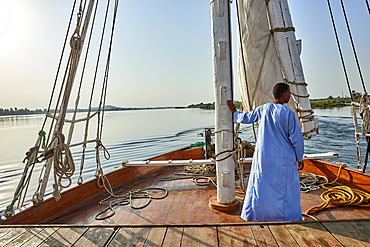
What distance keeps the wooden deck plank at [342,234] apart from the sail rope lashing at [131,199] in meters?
1.96

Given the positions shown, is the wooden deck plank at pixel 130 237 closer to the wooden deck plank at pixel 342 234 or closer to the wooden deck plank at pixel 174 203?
the wooden deck plank at pixel 174 203

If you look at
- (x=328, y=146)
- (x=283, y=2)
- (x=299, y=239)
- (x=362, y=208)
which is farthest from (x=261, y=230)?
(x=328, y=146)

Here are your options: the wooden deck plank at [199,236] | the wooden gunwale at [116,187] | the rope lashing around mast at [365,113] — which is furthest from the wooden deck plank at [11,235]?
the rope lashing around mast at [365,113]

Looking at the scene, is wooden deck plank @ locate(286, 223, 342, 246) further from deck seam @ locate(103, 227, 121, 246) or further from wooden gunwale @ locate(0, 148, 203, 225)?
wooden gunwale @ locate(0, 148, 203, 225)

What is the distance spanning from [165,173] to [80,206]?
1.70 metres

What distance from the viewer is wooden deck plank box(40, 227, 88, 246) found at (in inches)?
59.7

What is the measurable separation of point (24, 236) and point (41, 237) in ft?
0.40

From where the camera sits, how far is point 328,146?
1238 centimetres

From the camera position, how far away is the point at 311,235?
4.98 feet

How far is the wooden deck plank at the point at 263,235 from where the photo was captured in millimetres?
1459

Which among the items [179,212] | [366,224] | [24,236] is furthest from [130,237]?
[366,224]

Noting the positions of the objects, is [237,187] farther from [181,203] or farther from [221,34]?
[221,34]

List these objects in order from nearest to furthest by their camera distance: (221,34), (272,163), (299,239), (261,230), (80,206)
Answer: (299,239)
(261,230)
(272,163)
(221,34)
(80,206)

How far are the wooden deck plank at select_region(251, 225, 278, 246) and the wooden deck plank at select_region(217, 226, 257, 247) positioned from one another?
3 cm
